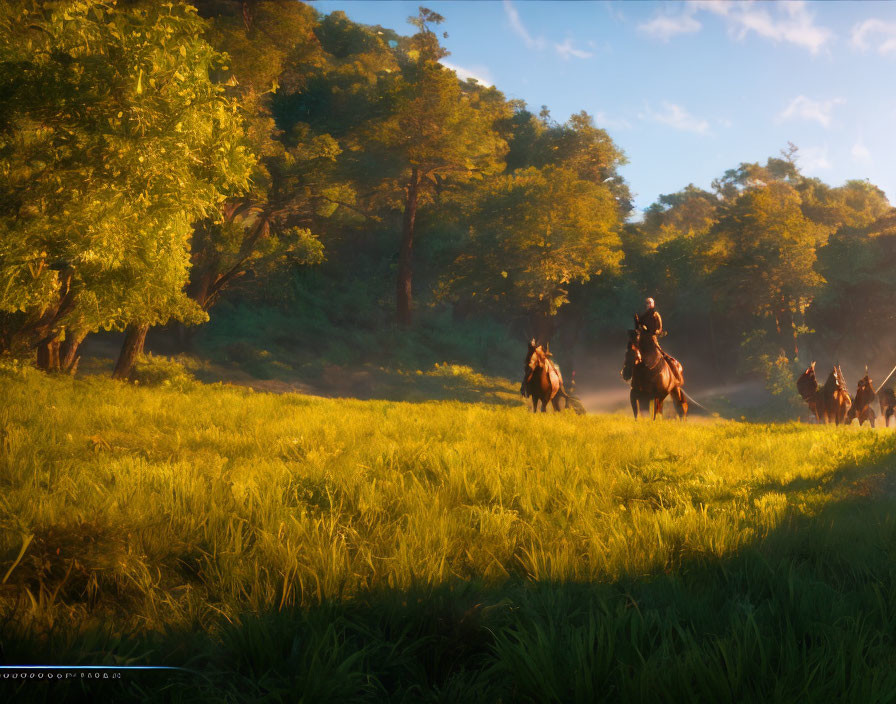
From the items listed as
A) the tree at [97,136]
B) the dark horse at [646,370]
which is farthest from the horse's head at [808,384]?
the tree at [97,136]

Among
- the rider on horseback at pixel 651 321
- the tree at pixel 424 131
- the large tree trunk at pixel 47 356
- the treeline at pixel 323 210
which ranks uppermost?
the tree at pixel 424 131

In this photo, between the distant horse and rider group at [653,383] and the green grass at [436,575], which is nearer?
the green grass at [436,575]

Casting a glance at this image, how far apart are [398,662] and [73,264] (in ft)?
31.5

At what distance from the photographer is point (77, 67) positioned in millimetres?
7770

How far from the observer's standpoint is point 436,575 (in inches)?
106

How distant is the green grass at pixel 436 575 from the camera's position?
1.81 meters

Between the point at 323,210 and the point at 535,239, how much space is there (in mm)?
13213

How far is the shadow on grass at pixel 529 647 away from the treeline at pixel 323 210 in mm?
8010

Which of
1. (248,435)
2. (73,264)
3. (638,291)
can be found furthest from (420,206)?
(248,435)

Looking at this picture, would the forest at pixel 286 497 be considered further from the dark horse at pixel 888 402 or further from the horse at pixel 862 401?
the dark horse at pixel 888 402

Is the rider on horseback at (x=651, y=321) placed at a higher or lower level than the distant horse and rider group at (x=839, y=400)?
higher

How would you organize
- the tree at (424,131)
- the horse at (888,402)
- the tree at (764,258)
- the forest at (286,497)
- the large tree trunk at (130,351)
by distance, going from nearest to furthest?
the forest at (286,497), the large tree trunk at (130,351), the horse at (888,402), the tree at (424,131), the tree at (764,258)

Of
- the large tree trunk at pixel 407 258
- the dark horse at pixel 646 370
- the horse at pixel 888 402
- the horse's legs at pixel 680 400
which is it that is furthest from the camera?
the large tree trunk at pixel 407 258

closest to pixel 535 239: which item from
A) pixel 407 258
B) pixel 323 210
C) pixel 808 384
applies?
pixel 407 258
